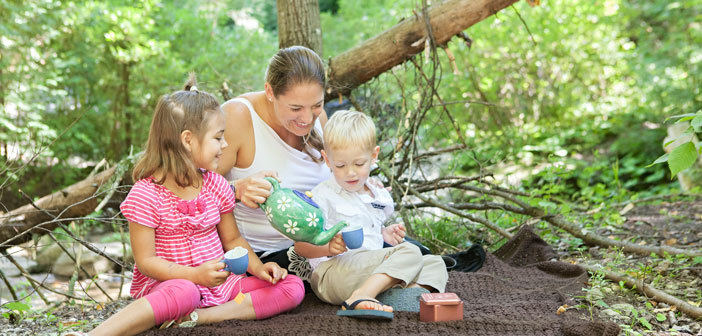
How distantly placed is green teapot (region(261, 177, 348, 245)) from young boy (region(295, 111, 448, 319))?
95mm

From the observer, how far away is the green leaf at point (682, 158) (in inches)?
80.0

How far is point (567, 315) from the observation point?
2.36 metres

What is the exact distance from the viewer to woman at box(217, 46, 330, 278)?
260cm

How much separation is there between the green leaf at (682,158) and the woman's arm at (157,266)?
1.60 metres

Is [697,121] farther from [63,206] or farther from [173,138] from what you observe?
[63,206]

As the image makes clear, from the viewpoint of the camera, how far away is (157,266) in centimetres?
220

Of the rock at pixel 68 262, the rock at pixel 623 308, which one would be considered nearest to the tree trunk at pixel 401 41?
the rock at pixel 623 308

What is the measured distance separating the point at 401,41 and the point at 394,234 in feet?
4.47

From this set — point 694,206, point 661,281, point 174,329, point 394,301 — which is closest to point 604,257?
point 661,281

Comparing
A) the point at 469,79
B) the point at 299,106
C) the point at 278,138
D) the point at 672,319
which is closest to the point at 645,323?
the point at 672,319

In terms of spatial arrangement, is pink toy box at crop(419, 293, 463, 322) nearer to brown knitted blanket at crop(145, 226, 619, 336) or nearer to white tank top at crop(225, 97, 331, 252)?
brown knitted blanket at crop(145, 226, 619, 336)

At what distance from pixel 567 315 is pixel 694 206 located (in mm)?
3010

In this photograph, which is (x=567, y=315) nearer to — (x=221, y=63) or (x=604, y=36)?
(x=221, y=63)

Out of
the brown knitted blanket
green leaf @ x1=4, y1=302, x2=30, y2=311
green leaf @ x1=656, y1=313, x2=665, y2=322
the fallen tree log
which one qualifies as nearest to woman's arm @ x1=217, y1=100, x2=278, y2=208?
the brown knitted blanket
